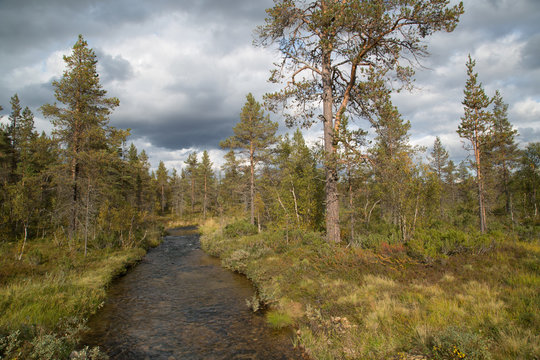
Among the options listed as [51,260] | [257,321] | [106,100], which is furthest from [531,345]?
[106,100]

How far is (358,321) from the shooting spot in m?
6.27

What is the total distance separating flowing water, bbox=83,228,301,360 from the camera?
642 centimetres

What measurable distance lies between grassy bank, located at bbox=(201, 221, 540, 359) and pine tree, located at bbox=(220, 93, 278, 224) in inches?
619

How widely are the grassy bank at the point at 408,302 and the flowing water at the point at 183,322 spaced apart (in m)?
0.90

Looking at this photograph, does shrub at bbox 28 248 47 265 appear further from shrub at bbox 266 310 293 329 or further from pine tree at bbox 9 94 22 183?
pine tree at bbox 9 94 22 183

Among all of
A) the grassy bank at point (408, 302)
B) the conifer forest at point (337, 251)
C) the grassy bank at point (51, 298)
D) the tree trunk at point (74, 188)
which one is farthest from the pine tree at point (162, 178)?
the grassy bank at point (408, 302)

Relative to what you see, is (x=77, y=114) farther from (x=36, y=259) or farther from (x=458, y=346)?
(x=458, y=346)

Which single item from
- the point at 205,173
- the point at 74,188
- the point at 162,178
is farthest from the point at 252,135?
the point at 162,178

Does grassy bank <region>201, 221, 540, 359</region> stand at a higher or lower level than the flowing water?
higher

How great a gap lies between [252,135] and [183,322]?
20.4 meters

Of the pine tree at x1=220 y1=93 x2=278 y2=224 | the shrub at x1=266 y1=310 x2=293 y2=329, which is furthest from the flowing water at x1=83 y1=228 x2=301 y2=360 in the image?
the pine tree at x1=220 y1=93 x2=278 y2=224

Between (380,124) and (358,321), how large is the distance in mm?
8273

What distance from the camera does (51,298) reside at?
8164mm

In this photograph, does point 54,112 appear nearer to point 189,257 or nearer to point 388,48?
point 189,257
